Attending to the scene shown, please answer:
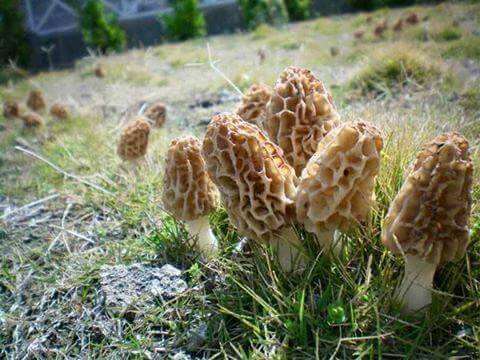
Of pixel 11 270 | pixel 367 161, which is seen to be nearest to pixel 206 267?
pixel 367 161

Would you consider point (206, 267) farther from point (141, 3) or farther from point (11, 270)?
point (141, 3)

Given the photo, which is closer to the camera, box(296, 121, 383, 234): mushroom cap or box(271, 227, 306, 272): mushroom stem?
box(296, 121, 383, 234): mushroom cap

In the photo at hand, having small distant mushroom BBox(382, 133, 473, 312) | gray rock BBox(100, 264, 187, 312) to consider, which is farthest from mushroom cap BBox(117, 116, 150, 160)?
small distant mushroom BBox(382, 133, 473, 312)

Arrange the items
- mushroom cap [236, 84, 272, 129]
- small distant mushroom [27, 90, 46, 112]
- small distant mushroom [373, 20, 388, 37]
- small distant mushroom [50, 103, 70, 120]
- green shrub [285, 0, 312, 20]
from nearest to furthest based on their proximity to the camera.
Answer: mushroom cap [236, 84, 272, 129]
small distant mushroom [50, 103, 70, 120]
small distant mushroom [27, 90, 46, 112]
small distant mushroom [373, 20, 388, 37]
green shrub [285, 0, 312, 20]

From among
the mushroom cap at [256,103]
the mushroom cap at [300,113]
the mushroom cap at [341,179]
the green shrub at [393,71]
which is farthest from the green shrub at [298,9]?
the mushroom cap at [341,179]

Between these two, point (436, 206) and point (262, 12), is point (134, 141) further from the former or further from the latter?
point (262, 12)

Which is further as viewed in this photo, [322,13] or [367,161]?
[322,13]

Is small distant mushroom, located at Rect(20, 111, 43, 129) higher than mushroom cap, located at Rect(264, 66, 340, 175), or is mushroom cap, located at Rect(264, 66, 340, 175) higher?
mushroom cap, located at Rect(264, 66, 340, 175)

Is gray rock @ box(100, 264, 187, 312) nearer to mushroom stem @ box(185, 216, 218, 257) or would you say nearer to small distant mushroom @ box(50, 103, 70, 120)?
mushroom stem @ box(185, 216, 218, 257)
